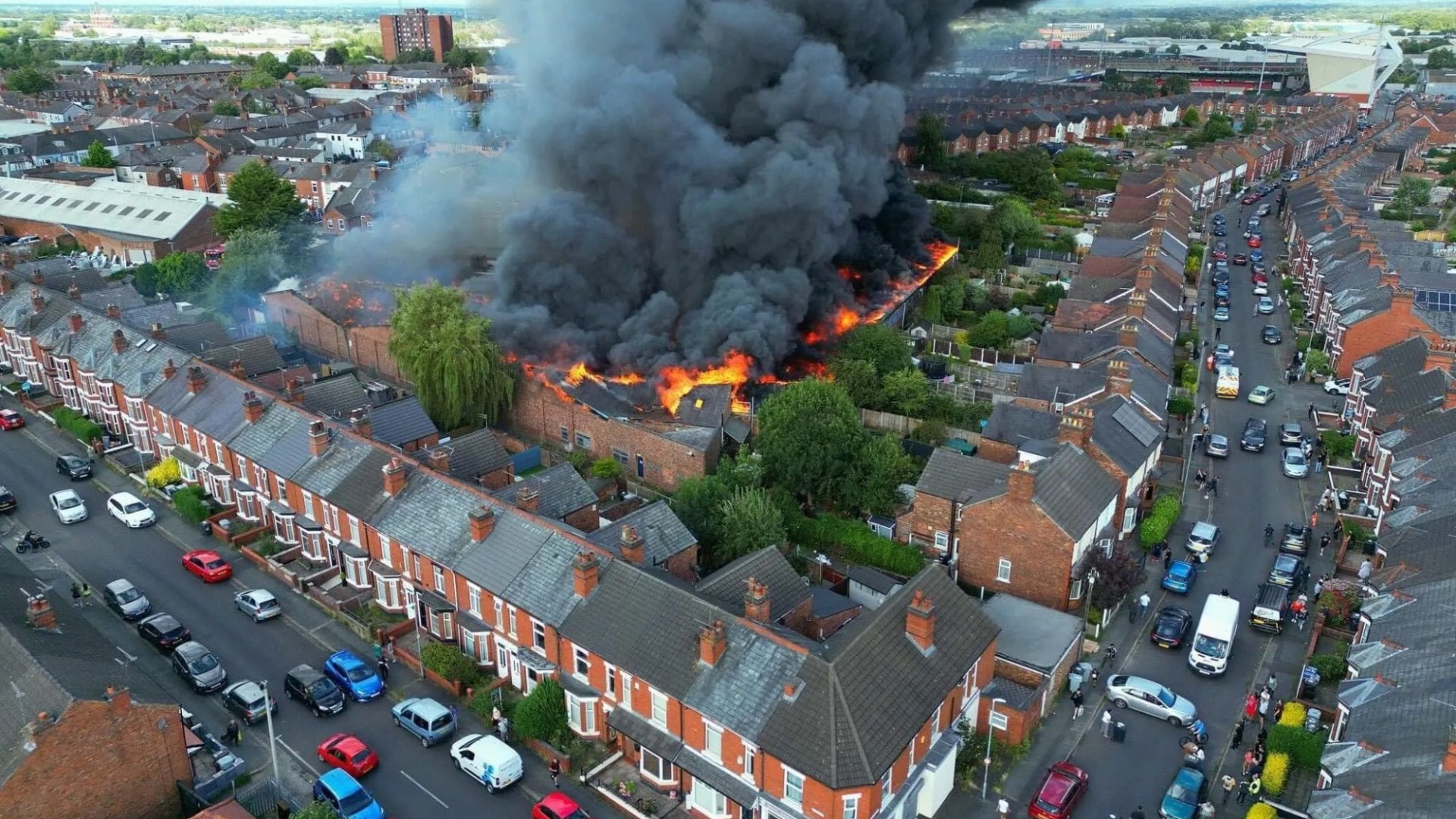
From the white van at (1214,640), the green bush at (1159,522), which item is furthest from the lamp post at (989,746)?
the green bush at (1159,522)

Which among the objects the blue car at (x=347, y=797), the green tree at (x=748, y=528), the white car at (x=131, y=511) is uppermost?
the green tree at (x=748, y=528)

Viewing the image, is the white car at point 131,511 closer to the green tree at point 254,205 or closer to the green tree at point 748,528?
the green tree at point 748,528

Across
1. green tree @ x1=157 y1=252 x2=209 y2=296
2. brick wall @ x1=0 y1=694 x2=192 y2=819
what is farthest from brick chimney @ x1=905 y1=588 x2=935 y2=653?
green tree @ x1=157 y1=252 x2=209 y2=296

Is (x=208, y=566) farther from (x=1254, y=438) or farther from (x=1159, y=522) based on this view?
(x=1254, y=438)

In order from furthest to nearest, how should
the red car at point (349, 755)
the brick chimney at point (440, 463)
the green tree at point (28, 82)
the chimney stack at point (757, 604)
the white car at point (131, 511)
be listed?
the green tree at point (28, 82), the white car at point (131, 511), the brick chimney at point (440, 463), the red car at point (349, 755), the chimney stack at point (757, 604)

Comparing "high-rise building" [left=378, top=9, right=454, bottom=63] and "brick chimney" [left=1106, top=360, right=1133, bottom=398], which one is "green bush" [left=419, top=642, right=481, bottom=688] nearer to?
"brick chimney" [left=1106, top=360, right=1133, bottom=398]

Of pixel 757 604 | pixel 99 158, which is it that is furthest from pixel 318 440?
pixel 99 158
